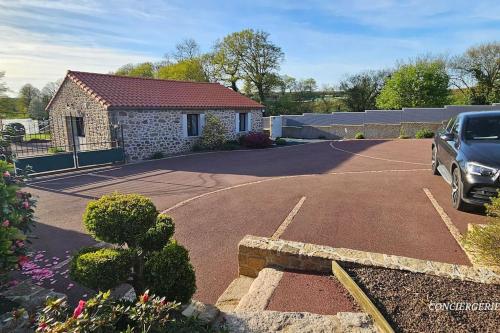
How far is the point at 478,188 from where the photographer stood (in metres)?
5.70

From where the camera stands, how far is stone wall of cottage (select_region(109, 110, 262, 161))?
49.2 ft

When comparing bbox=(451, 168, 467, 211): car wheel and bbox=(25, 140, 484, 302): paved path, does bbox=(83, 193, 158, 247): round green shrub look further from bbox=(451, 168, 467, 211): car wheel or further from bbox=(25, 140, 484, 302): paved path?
bbox=(451, 168, 467, 211): car wheel

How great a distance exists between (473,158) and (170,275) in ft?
19.3

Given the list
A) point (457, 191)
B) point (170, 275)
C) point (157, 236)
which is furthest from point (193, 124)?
point (170, 275)

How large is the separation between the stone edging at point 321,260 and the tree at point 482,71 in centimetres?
3095

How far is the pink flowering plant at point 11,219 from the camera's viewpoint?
294 centimetres

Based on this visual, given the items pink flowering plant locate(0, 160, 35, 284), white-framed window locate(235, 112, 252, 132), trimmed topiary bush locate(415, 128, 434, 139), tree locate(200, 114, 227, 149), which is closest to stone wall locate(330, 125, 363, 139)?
trimmed topiary bush locate(415, 128, 434, 139)

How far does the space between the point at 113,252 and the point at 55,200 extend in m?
6.82

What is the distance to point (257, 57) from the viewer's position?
118ft

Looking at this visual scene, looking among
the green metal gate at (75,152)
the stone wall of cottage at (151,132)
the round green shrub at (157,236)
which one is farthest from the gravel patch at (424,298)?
the stone wall of cottage at (151,132)

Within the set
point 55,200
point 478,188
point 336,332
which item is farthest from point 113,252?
point 55,200

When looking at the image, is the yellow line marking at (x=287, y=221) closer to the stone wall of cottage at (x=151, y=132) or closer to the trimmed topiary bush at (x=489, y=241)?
the trimmed topiary bush at (x=489, y=241)

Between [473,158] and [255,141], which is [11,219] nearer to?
[473,158]

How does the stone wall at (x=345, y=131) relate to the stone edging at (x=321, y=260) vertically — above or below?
above
